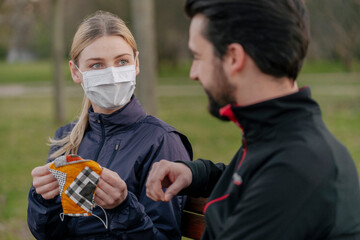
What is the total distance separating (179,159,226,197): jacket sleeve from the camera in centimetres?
227

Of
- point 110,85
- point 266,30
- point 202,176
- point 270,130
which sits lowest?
point 202,176

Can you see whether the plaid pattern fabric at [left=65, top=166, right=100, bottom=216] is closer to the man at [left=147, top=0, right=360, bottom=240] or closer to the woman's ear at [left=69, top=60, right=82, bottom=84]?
the man at [left=147, top=0, right=360, bottom=240]

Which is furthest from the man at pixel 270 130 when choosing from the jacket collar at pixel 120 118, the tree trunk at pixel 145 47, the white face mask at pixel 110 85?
the tree trunk at pixel 145 47

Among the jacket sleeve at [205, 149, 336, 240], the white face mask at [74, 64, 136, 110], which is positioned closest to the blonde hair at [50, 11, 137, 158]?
the white face mask at [74, 64, 136, 110]

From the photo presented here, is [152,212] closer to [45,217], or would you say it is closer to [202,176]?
[202,176]

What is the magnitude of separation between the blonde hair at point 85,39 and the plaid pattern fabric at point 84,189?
615mm

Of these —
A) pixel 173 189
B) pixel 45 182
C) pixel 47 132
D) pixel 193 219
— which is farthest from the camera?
pixel 47 132

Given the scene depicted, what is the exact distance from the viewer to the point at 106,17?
10.00 feet

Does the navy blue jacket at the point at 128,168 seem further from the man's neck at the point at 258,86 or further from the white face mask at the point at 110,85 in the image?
the man's neck at the point at 258,86

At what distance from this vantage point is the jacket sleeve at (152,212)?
2367mm

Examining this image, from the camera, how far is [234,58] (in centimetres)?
173

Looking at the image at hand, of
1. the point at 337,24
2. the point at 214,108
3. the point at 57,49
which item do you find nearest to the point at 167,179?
the point at 214,108

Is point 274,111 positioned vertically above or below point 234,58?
below

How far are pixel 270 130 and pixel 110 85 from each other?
4.68 feet
